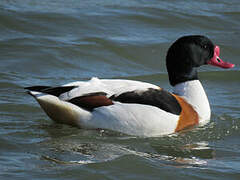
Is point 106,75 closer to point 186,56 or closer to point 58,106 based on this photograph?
point 186,56

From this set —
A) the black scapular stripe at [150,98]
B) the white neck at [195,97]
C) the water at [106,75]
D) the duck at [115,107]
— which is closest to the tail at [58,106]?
the duck at [115,107]

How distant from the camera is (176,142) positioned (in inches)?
288

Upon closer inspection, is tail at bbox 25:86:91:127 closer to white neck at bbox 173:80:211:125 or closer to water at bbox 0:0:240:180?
water at bbox 0:0:240:180

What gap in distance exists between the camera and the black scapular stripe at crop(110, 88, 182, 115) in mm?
7344

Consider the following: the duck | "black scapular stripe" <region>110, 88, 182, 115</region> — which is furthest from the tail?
"black scapular stripe" <region>110, 88, 182, 115</region>

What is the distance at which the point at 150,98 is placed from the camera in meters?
7.36

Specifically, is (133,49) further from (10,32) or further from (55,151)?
(55,151)

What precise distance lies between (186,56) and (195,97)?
21.7 inches

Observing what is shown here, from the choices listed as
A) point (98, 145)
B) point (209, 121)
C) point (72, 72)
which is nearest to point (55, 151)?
point (98, 145)

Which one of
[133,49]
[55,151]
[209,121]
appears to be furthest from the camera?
[133,49]

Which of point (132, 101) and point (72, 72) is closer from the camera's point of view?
point (132, 101)

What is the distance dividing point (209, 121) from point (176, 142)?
3.09ft

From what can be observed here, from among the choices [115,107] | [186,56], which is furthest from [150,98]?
[186,56]

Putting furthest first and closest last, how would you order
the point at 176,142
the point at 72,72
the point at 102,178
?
the point at 72,72, the point at 176,142, the point at 102,178
